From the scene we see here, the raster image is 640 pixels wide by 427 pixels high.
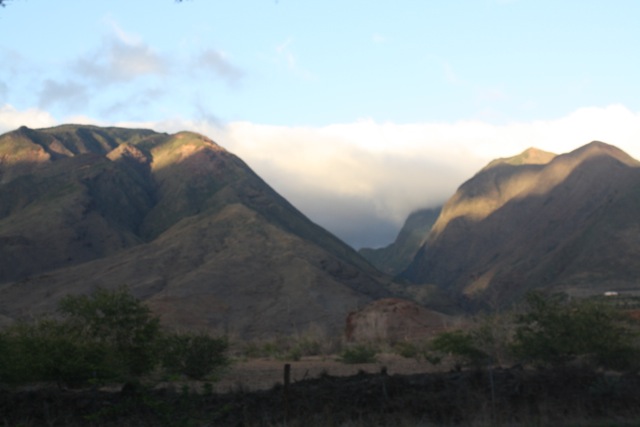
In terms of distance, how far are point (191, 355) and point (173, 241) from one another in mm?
70007

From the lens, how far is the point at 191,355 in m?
25.2

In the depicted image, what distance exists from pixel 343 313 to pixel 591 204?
71.2 metres

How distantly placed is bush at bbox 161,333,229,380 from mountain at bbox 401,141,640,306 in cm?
6893

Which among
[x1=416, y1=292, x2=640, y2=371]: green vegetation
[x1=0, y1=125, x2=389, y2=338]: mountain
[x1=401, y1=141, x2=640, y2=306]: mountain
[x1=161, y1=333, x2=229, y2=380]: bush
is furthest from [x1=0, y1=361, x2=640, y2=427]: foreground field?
[x1=401, y1=141, x2=640, y2=306]: mountain

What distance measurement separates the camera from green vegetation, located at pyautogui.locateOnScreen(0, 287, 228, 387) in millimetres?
20188

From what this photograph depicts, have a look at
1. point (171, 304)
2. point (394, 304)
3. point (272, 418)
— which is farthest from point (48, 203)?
point (272, 418)

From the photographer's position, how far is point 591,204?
127688mm

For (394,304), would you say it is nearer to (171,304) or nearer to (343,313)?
(343,313)

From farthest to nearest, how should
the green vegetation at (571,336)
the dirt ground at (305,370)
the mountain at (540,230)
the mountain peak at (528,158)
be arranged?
1. the mountain peak at (528,158)
2. the mountain at (540,230)
3. the dirt ground at (305,370)
4. the green vegetation at (571,336)

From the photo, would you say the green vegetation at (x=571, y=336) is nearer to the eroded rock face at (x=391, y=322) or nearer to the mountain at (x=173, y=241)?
the eroded rock face at (x=391, y=322)

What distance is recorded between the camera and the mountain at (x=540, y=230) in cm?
9950

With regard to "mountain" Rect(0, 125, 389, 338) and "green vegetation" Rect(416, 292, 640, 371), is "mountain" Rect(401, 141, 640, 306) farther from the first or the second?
"green vegetation" Rect(416, 292, 640, 371)

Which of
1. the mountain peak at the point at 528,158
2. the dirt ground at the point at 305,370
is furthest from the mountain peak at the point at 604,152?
the dirt ground at the point at 305,370

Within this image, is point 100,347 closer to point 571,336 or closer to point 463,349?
point 463,349
